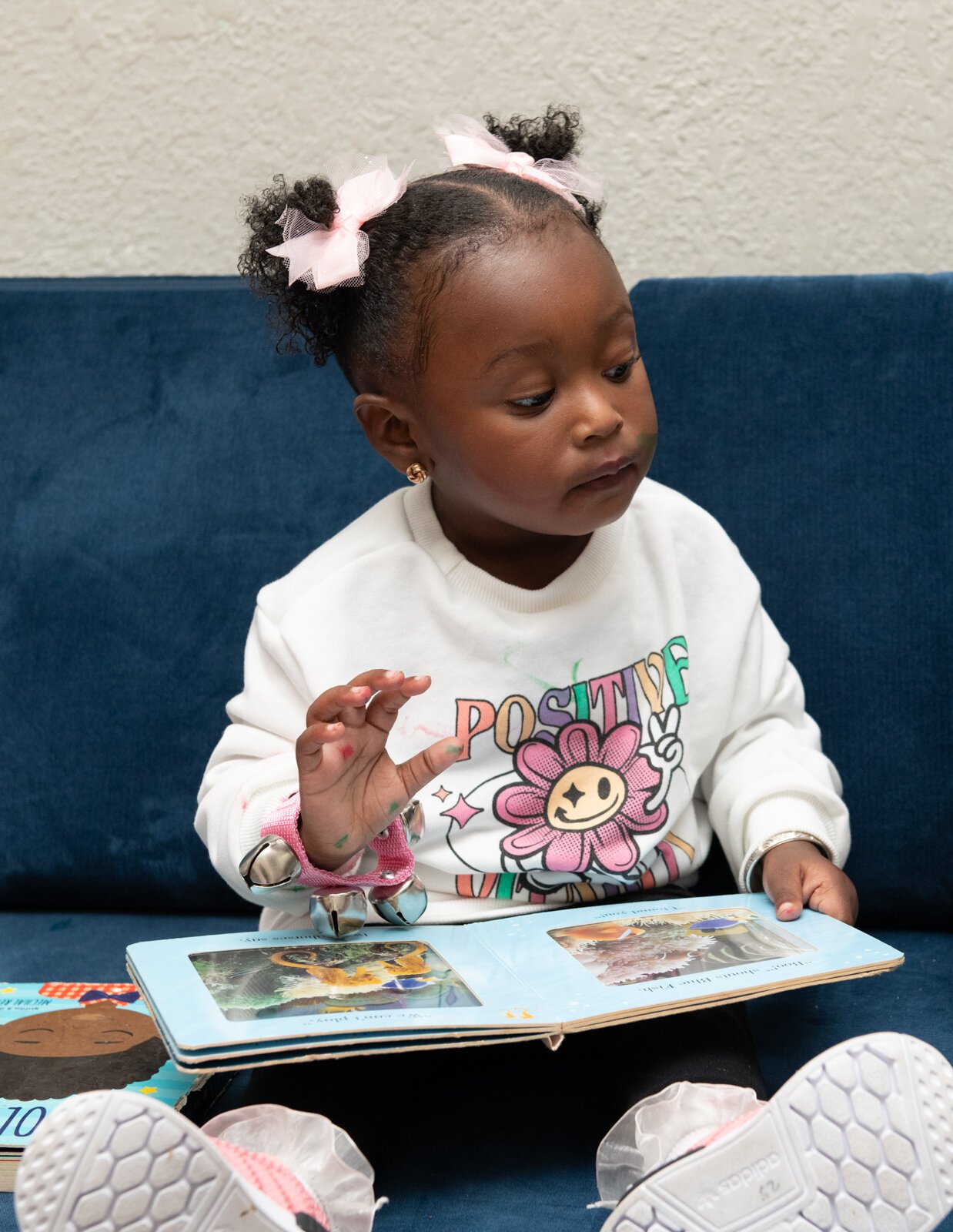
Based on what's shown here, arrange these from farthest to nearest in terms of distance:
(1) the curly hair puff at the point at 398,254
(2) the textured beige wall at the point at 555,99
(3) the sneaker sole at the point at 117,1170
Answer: (2) the textured beige wall at the point at 555,99 < (1) the curly hair puff at the point at 398,254 < (3) the sneaker sole at the point at 117,1170

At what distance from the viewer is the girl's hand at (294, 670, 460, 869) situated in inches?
34.9

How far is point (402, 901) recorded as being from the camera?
3.25 feet

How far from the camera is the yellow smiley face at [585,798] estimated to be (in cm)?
108

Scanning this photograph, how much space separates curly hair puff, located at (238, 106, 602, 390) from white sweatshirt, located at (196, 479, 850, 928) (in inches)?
6.2

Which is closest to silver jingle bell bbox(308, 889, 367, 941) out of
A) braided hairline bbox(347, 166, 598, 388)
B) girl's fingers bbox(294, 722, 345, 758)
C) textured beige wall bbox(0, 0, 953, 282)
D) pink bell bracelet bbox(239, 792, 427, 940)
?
pink bell bracelet bbox(239, 792, 427, 940)

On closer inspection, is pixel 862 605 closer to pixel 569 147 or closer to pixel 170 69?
pixel 569 147

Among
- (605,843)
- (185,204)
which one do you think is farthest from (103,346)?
(605,843)

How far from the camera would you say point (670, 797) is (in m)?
1.11

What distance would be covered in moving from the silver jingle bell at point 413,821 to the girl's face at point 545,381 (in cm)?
23

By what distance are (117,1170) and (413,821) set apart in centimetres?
36

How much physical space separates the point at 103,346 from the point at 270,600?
408 mm

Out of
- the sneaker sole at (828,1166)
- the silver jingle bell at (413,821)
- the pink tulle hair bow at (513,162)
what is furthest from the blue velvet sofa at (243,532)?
the sneaker sole at (828,1166)

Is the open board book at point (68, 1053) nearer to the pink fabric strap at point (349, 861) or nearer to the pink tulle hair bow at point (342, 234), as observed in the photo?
the pink fabric strap at point (349, 861)

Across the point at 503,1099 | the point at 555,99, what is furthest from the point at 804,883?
the point at 555,99
